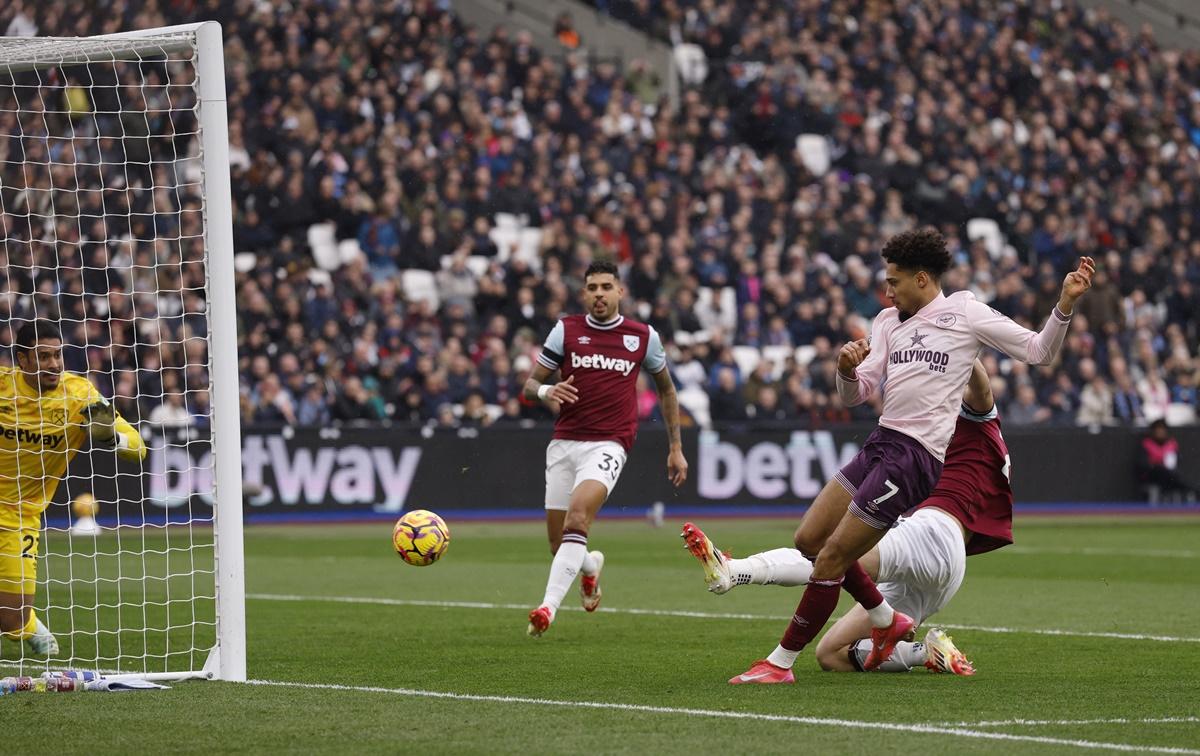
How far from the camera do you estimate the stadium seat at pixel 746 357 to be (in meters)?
27.0

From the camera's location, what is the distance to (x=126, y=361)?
20891 mm

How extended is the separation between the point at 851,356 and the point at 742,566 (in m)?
1.26

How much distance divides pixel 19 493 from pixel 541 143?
1821 centimetres

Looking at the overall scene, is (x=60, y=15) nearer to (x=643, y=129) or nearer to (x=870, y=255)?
(x=643, y=129)

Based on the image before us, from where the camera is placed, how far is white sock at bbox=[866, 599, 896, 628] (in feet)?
30.7

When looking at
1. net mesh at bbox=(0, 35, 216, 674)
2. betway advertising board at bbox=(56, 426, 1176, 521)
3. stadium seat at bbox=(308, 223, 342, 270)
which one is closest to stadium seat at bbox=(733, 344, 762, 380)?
betway advertising board at bbox=(56, 426, 1176, 521)

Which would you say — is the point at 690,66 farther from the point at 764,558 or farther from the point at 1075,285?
the point at 1075,285

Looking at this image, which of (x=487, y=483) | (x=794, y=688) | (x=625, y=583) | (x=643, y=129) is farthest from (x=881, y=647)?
(x=643, y=129)

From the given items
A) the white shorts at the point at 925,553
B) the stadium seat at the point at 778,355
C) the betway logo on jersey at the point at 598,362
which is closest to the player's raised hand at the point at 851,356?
the white shorts at the point at 925,553

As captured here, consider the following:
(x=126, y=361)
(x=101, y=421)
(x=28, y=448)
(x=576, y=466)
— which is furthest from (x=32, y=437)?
(x=126, y=361)

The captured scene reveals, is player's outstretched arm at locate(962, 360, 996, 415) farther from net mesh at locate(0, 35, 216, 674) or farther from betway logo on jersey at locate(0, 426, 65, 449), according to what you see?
net mesh at locate(0, 35, 216, 674)

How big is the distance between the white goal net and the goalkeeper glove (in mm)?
270

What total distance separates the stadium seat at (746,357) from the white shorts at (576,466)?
14.7m

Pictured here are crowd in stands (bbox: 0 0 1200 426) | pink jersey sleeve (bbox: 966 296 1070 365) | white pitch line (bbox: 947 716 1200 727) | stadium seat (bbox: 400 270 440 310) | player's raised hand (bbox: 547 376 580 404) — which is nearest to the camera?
white pitch line (bbox: 947 716 1200 727)
